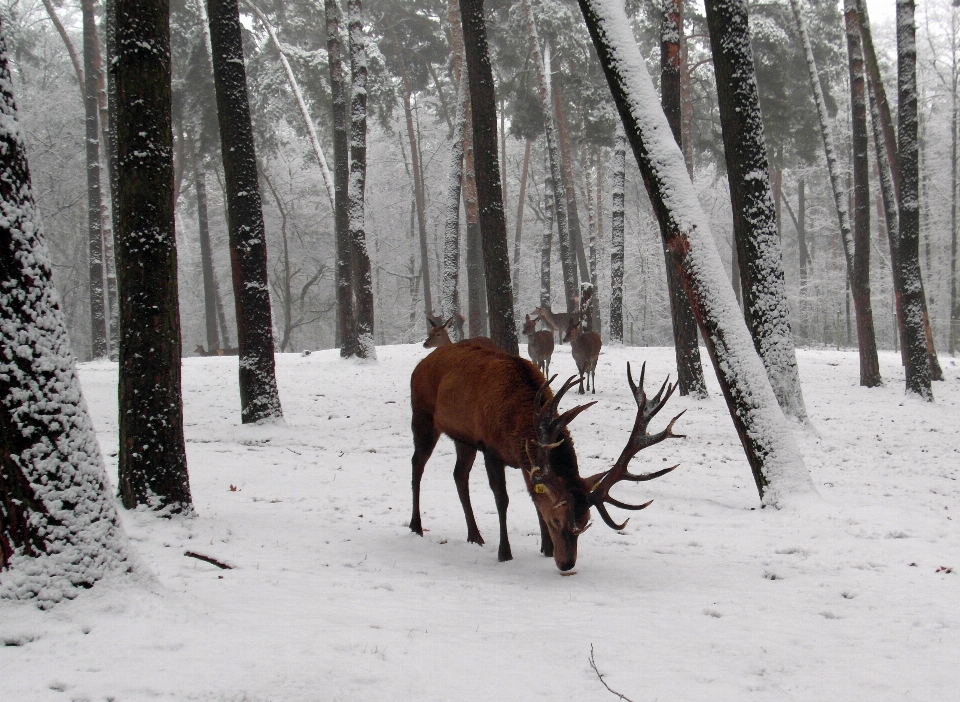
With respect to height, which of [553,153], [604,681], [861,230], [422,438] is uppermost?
[553,153]

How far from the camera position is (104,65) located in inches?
1024

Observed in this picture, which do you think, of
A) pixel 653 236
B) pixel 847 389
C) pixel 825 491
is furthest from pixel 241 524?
pixel 653 236

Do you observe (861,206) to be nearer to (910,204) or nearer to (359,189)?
(910,204)

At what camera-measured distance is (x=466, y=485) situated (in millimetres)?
6684

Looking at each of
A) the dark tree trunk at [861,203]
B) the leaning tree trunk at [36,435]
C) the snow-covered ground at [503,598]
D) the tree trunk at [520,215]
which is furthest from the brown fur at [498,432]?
the tree trunk at [520,215]

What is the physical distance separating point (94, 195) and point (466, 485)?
802 inches

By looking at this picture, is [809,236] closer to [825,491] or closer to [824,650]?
[825,491]

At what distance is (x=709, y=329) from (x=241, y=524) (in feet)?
16.1

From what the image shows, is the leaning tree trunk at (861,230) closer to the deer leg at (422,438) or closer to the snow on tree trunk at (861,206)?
the snow on tree trunk at (861,206)

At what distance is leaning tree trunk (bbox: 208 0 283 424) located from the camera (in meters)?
10.9

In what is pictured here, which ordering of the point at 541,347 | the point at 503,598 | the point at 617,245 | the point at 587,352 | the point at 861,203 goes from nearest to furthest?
1. the point at 503,598
2. the point at 587,352
3. the point at 541,347
4. the point at 861,203
5. the point at 617,245

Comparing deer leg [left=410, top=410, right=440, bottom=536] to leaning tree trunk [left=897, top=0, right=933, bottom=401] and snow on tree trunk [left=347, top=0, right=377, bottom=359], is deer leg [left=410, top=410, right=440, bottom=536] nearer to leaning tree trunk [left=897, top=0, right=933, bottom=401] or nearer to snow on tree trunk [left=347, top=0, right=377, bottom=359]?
snow on tree trunk [left=347, top=0, right=377, bottom=359]

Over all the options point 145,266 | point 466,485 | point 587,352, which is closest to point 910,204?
point 587,352

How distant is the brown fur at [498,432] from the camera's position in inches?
217
